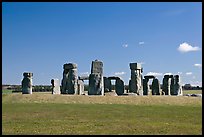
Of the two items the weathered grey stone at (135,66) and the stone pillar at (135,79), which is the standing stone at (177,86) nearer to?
the stone pillar at (135,79)

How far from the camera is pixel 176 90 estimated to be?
4172 centimetres

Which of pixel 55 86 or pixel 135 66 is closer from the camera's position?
pixel 135 66

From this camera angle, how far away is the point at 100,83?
3519 centimetres

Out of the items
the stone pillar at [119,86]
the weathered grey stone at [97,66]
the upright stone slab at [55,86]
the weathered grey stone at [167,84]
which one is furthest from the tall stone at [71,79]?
the weathered grey stone at [167,84]

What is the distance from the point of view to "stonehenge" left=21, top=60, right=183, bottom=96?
35344mm

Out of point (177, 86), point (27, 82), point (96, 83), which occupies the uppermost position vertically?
point (27, 82)

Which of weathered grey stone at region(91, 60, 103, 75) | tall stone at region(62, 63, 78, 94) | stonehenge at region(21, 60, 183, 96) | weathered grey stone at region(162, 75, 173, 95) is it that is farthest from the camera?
weathered grey stone at region(162, 75, 173, 95)

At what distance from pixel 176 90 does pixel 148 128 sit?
2889cm

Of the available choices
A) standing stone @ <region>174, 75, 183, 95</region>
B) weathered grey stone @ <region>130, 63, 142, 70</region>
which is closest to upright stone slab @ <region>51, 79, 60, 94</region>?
weathered grey stone @ <region>130, 63, 142, 70</region>

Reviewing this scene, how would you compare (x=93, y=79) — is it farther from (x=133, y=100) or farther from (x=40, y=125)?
(x=40, y=125)

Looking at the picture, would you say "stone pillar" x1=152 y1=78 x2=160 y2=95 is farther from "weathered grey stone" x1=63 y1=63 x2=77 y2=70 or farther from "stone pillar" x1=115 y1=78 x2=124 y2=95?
"weathered grey stone" x1=63 y1=63 x2=77 y2=70

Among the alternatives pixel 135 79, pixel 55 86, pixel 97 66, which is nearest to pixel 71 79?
pixel 55 86

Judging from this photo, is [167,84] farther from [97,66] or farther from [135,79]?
[97,66]

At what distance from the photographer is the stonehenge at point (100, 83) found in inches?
1391
